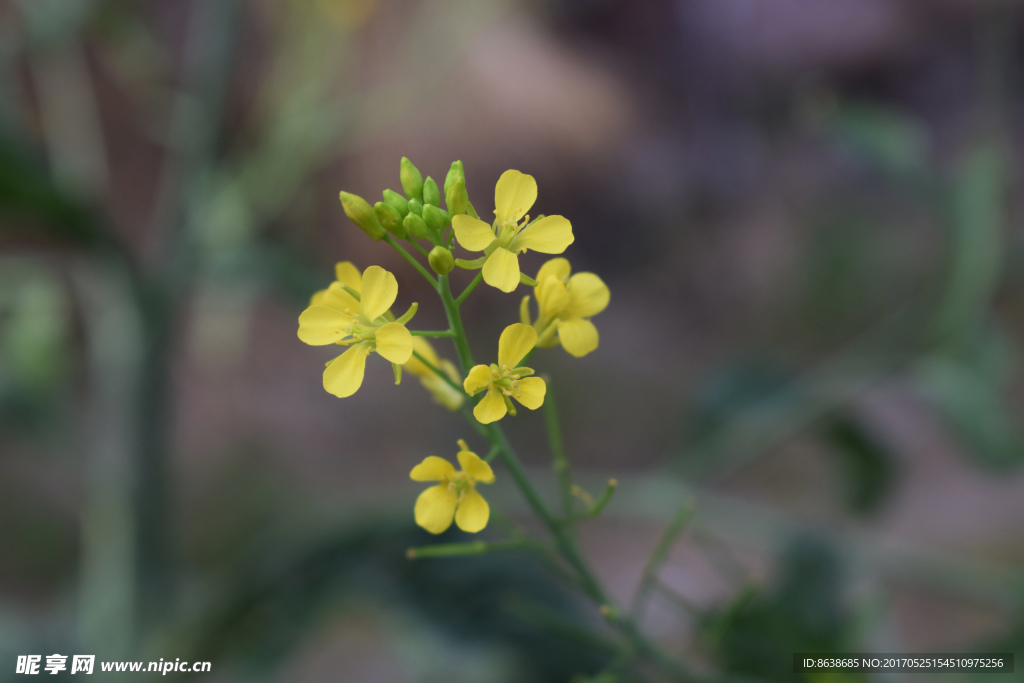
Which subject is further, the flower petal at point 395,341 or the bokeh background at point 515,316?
the bokeh background at point 515,316

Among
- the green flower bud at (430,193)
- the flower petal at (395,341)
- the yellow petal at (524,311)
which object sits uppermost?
the green flower bud at (430,193)

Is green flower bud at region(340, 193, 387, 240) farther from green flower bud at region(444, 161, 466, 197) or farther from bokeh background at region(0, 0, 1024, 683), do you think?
bokeh background at region(0, 0, 1024, 683)

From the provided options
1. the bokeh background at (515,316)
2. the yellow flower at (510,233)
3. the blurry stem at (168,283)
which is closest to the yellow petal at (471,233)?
the yellow flower at (510,233)

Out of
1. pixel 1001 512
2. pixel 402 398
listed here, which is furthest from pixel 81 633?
pixel 1001 512

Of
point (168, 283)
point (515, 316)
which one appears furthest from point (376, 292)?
point (515, 316)

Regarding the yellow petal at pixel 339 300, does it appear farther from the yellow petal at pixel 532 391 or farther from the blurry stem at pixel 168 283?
the blurry stem at pixel 168 283

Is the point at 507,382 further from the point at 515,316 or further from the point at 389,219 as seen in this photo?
the point at 515,316
